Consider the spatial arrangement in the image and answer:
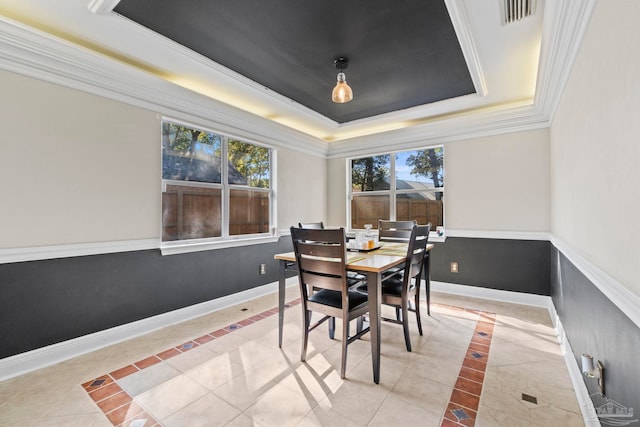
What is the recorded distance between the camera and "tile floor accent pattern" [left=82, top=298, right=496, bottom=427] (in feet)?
5.12

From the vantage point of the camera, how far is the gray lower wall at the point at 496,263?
3342 millimetres

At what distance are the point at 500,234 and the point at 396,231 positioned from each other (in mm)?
1471

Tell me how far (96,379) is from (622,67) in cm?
327

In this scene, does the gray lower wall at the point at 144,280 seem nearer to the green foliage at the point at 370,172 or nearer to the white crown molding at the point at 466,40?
the green foliage at the point at 370,172

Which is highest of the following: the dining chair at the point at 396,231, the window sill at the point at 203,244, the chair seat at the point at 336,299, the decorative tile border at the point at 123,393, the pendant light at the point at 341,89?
the pendant light at the point at 341,89

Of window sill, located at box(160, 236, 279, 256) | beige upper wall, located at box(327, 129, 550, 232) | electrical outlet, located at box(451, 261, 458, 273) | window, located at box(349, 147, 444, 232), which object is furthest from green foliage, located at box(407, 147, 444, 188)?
window sill, located at box(160, 236, 279, 256)

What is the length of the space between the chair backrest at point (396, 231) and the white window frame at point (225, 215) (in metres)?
1.63

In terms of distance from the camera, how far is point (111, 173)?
8.11 ft

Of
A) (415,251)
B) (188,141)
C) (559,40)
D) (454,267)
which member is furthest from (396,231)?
(188,141)

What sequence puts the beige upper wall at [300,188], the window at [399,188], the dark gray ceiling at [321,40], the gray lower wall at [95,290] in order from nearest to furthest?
the dark gray ceiling at [321,40] < the gray lower wall at [95,290] < the window at [399,188] < the beige upper wall at [300,188]

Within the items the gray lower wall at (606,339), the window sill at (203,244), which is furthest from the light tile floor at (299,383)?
the window sill at (203,244)

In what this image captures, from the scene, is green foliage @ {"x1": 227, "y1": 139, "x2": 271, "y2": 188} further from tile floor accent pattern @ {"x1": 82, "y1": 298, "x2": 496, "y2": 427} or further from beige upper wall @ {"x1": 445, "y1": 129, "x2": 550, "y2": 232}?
beige upper wall @ {"x1": 445, "y1": 129, "x2": 550, "y2": 232}

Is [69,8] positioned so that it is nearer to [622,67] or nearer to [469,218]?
[622,67]

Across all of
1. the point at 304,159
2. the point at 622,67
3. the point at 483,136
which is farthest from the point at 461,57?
the point at 304,159
